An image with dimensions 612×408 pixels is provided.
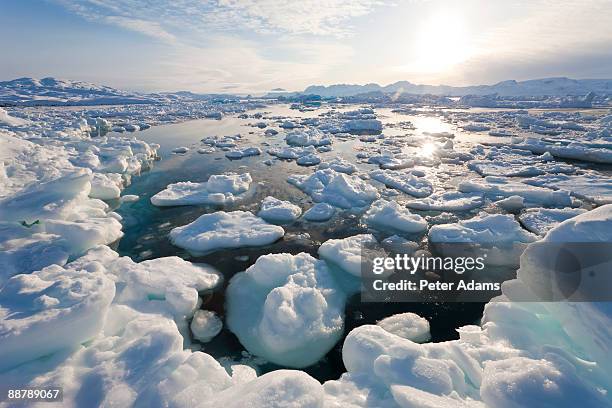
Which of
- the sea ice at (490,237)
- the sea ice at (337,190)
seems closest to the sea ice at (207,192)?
the sea ice at (337,190)

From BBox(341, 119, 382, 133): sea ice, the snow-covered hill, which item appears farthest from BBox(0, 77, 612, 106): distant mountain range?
BBox(341, 119, 382, 133): sea ice

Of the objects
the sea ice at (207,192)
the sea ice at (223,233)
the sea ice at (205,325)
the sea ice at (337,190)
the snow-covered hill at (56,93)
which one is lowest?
the sea ice at (205,325)

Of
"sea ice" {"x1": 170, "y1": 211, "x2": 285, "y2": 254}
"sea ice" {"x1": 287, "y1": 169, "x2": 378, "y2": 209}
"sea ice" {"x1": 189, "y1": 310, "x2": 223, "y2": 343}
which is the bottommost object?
"sea ice" {"x1": 189, "y1": 310, "x2": 223, "y2": 343}

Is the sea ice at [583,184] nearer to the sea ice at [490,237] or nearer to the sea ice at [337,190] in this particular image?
the sea ice at [490,237]

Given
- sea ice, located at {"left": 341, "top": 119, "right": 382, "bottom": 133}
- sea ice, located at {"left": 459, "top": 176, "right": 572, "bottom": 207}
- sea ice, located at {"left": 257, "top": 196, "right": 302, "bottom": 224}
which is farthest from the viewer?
sea ice, located at {"left": 341, "top": 119, "right": 382, "bottom": 133}

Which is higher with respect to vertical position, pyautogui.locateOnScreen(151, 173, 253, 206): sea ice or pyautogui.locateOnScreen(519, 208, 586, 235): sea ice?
pyautogui.locateOnScreen(519, 208, 586, 235): sea ice

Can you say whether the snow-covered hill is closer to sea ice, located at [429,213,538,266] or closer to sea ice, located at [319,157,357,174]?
sea ice, located at [319,157,357,174]

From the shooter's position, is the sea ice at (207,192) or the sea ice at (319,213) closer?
the sea ice at (319,213)

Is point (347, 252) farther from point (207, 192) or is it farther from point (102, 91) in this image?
point (102, 91)
